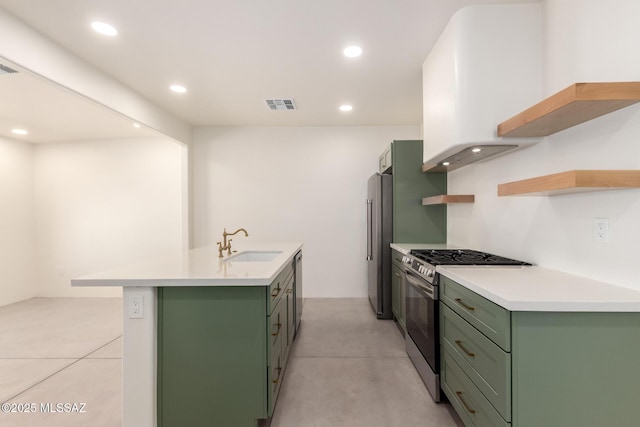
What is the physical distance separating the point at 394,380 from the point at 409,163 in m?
2.27

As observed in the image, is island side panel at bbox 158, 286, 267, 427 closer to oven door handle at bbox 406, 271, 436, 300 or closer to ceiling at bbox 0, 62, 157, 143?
oven door handle at bbox 406, 271, 436, 300

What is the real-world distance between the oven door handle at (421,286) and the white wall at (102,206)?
3840 millimetres

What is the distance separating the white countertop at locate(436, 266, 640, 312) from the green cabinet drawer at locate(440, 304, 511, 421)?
24 centimetres

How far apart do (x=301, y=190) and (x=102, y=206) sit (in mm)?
3268

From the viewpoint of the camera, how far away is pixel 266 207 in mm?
5070

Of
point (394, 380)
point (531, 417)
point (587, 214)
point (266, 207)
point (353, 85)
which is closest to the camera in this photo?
point (531, 417)

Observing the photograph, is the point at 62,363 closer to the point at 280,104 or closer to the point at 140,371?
the point at 140,371

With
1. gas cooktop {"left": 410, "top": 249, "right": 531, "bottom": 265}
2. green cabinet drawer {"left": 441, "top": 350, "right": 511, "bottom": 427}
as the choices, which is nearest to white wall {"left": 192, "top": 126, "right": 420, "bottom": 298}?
gas cooktop {"left": 410, "top": 249, "right": 531, "bottom": 265}

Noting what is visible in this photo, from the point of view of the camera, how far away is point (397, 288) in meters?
3.59

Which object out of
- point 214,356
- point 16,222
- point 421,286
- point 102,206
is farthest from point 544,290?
point 16,222

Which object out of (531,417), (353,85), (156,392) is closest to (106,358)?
(156,392)

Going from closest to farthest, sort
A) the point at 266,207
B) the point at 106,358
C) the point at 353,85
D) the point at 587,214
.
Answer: the point at 587,214
the point at 106,358
the point at 353,85
the point at 266,207

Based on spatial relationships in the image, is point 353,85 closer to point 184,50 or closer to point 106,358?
point 184,50

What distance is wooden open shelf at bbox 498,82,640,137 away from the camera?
1.37 metres
